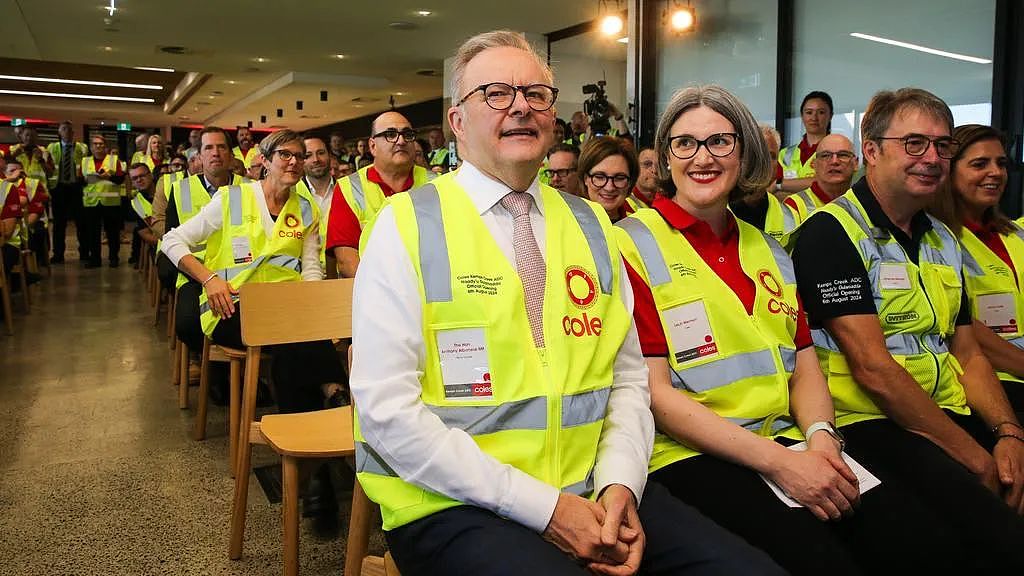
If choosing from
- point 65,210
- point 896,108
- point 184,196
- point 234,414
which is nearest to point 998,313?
point 896,108

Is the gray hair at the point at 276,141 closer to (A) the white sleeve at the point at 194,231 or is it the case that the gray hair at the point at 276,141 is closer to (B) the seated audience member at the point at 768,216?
(A) the white sleeve at the point at 194,231

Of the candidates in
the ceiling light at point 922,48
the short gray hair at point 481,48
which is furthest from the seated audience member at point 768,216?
the ceiling light at point 922,48

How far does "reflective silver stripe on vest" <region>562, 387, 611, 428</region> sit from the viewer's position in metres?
1.35

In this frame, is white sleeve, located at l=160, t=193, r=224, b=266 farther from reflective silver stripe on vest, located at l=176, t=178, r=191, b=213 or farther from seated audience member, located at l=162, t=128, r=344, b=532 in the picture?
reflective silver stripe on vest, located at l=176, t=178, r=191, b=213

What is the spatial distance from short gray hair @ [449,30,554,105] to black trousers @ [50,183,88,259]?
10.2 meters

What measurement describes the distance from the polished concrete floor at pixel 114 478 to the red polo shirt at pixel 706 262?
1.24 metres

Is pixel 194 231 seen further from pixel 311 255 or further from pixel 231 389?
pixel 231 389

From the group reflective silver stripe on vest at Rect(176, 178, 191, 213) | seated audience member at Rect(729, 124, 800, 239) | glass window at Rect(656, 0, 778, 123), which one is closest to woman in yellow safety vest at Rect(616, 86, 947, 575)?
seated audience member at Rect(729, 124, 800, 239)

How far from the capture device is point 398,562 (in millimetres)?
1350

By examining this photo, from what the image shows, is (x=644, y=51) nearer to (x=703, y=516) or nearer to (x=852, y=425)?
(x=852, y=425)

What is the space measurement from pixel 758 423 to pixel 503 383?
633 mm

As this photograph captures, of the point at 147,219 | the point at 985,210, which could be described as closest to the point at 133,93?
the point at 147,219

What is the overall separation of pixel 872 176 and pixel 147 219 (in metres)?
6.59

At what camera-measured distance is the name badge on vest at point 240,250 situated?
3400 millimetres
